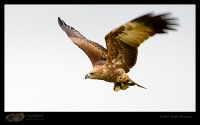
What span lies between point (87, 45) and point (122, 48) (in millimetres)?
1507

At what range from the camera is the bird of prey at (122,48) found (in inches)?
229

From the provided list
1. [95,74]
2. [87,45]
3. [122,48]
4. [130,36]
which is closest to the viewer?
[130,36]

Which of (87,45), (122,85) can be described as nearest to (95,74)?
(122,85)

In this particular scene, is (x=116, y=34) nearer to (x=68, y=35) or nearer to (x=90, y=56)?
(x=90, y=56)

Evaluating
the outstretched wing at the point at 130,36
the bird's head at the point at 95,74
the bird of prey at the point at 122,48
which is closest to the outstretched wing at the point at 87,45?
the bird of prey at the point at 122,48

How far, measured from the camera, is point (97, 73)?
21.6 ft

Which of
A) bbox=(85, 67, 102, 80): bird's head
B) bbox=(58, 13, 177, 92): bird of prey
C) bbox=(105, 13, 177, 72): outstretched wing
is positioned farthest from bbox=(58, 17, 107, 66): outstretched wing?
bbox=(105, 13, 177, 72): outstretched wing

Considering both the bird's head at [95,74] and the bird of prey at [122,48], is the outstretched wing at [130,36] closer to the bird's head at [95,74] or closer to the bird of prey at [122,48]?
the bird of prey at [122,48]

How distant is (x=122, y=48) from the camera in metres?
6.36

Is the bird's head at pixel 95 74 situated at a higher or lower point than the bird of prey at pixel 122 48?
lower

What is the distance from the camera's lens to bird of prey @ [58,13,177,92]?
5809 mm

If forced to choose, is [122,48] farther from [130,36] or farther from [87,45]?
[87,45]

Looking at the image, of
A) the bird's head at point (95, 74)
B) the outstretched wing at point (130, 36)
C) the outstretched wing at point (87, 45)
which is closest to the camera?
the outstretched wing at point (130, 36)
